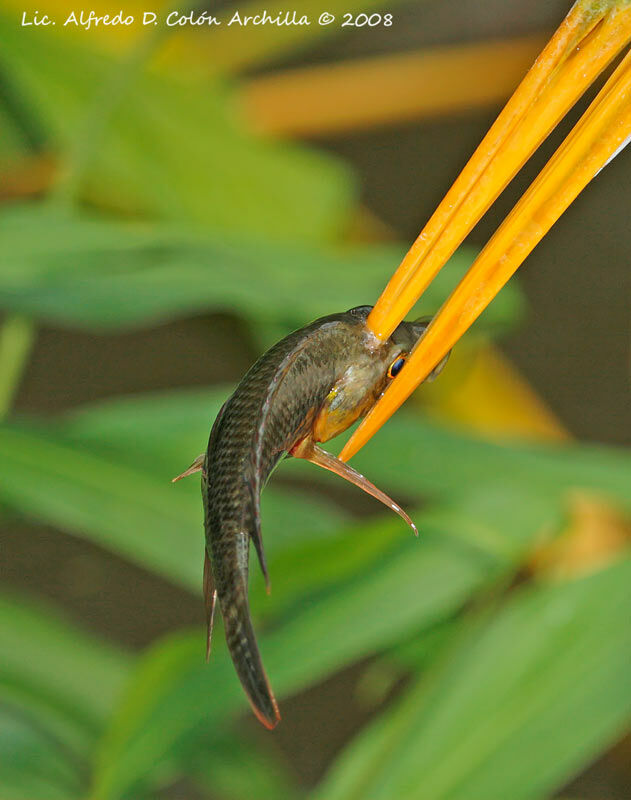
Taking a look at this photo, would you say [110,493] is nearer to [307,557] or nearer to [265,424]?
[307,557]

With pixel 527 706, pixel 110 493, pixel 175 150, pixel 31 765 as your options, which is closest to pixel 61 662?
pixel 31 765

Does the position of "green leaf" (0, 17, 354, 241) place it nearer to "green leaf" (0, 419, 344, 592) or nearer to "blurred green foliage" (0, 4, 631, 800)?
"blurred green foliage" (0, 4, 631, 800)

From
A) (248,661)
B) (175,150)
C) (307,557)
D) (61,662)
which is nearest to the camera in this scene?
(248,661)

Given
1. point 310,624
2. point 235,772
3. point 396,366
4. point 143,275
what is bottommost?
point 235,772

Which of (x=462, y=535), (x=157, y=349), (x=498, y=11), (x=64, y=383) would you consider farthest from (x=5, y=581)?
(x=498, y=11)

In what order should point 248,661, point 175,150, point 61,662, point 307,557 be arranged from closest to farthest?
point 248,661
point 307,557
point 61,662
point 175,150

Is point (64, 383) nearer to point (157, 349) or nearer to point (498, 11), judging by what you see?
point (157, 349)

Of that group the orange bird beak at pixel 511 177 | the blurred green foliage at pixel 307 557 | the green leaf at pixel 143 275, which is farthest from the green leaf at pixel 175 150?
the orange bird beak at pixel 511 177
